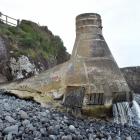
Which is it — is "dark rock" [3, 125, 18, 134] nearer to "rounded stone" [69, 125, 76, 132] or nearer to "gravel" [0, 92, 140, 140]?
"gravel" [0, 92, 140, 140]

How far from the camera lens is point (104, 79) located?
18281mm

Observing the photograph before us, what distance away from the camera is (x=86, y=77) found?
18.3 m

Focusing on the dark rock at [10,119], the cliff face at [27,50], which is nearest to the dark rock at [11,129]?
the dark rock at [10,119]

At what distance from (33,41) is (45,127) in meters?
19.1

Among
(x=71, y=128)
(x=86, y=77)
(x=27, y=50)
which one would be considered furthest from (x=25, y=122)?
(x=27, y=50)

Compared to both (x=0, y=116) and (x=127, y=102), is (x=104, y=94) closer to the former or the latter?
(x=127, y=102)

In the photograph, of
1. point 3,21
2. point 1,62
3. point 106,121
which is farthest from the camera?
point 3,21

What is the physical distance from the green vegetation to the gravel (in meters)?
11.6

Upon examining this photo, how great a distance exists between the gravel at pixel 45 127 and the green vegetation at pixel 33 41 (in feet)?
38.2

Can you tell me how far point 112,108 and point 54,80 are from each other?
3010 millimetres

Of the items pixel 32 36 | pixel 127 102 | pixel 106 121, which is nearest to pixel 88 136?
pixel 106 121

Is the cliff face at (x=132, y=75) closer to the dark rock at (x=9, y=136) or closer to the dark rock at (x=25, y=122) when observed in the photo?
the dark rock at (x=25, y=122)

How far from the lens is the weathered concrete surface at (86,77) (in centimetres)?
1734

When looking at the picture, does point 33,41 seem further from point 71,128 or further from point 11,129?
point 11,129
